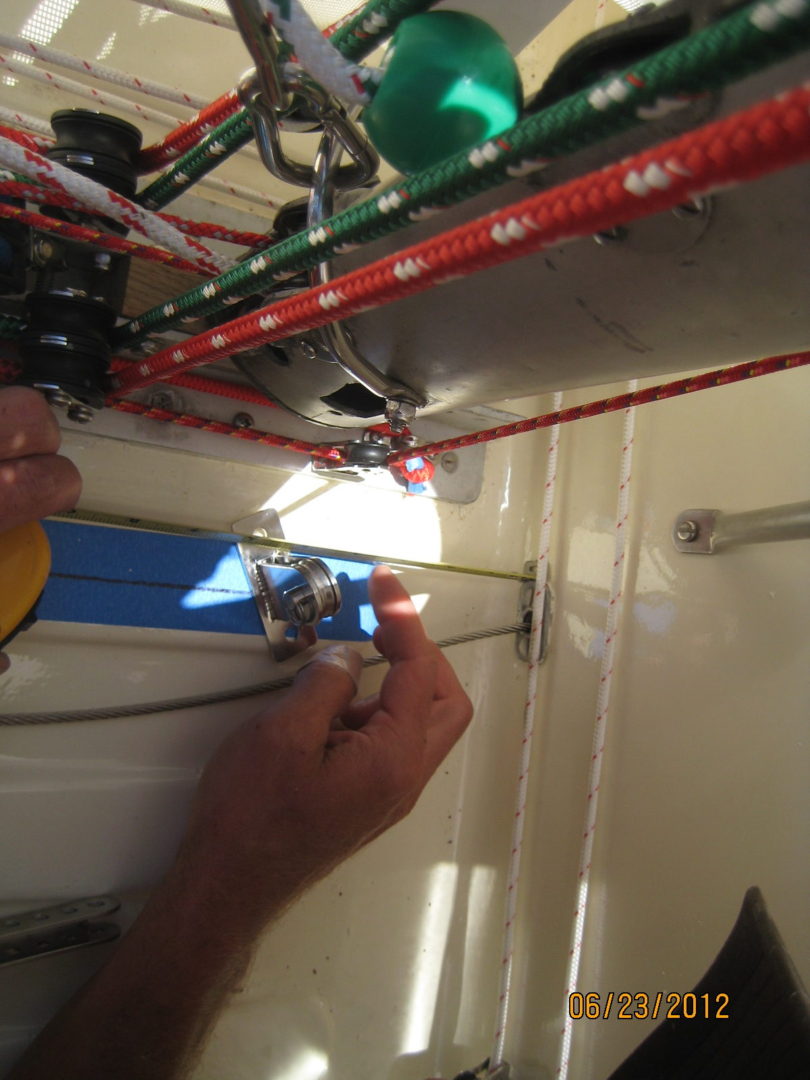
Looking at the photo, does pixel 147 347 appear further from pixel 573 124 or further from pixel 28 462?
pixel 573 124

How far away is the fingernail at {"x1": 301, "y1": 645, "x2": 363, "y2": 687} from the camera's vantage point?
821 mm

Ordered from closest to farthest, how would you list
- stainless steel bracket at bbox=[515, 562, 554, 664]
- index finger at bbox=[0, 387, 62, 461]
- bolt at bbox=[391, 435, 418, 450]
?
index finger at bbox=[0, 387, 62, 461]
bolt at bbox=[391, 435, 418, 450]
stainless steel bracket at bbox=[515, 562, 554, 664]

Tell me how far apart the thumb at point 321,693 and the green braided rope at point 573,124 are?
47 centimetres

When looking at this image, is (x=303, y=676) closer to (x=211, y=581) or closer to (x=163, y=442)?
(x=211, y=581)

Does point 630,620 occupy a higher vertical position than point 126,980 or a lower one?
higher

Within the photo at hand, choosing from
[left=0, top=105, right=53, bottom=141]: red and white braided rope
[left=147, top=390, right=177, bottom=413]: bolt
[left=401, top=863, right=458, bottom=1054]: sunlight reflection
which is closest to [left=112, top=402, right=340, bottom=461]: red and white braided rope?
[left=147, top=390, right=177, bottom=413]: bolt

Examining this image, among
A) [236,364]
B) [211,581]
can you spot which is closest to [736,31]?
[236,364]

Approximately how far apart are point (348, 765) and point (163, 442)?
1.50 feet

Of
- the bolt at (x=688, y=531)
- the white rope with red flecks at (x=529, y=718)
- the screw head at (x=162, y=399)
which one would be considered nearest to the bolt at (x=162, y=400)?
the screw head at (x=162, y=399)

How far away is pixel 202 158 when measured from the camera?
0.57 metres

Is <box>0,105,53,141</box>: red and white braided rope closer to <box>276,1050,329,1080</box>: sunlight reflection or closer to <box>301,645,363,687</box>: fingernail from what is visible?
<box>301,645,363,687</box>: fingernail

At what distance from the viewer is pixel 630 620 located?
972 millimetres

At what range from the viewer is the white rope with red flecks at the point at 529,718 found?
100 centimetres

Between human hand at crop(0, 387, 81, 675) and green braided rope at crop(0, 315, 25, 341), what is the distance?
4.4 inches
